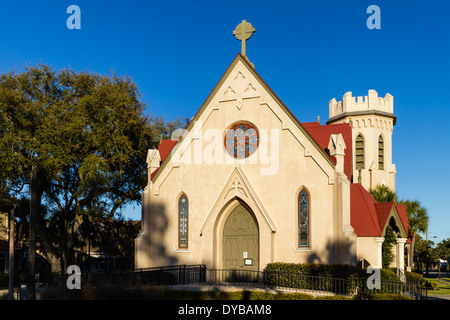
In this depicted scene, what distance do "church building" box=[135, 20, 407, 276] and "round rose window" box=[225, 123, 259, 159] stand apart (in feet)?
0.19

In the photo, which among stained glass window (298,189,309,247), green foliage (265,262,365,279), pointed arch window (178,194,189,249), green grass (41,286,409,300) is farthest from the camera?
pointed arch window (178,194,189,249)

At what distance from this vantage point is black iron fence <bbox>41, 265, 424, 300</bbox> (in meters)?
20.4

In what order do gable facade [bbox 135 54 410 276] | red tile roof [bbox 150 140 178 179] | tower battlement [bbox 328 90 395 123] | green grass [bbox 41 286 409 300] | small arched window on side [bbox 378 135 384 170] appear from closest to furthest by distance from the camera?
1. green grass [bbox 41 286 409 300]
2. gable facade [bbox 135 54 410 276]
3. red tile roof [bbox 150 140 178 179]
4. small arched window on side [bbox 378 135 384 170]
5. tower battlement [bbox 328 90 395 123]

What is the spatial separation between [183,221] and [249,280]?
16.8 ft

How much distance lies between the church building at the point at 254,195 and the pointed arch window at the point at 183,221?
56 mm

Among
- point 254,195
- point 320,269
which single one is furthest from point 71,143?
point 320,269

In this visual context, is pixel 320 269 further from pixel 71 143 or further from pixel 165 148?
pixel 71 143

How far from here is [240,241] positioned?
26312 millimetres

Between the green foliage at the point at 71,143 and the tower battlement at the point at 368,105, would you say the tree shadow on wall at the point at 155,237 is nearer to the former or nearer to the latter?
the green foliage at the point at 71,143

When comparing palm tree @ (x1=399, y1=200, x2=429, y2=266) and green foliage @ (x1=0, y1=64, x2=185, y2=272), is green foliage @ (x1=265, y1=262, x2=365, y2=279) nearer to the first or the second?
green foliage @ (x1=0, y1=64, x2=185, y2=272)

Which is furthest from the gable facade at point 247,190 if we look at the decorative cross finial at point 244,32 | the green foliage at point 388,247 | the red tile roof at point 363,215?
the green foliage at point 388,247

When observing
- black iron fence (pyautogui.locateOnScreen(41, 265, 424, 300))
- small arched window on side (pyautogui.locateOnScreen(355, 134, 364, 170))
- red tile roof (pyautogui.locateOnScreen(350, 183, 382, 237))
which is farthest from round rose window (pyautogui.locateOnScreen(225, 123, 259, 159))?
small arched window on side (pyautogui.locateOnScreen(355, 134, 364, 170))

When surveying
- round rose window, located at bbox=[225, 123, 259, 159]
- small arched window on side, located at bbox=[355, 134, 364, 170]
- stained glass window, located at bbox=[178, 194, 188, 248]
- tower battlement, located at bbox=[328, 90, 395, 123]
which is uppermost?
tower battlement, located at bbox=[328, 90, 395, 123]

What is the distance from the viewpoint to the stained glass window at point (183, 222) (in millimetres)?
27375
